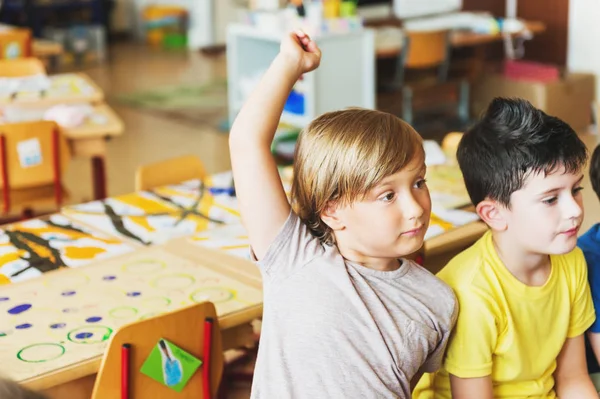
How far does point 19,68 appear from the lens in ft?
16.7

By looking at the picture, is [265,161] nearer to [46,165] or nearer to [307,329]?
[307,329]

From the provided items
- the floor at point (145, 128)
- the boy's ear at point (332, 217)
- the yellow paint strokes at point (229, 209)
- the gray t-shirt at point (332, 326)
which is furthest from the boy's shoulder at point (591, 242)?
the floor at point (145, 128)

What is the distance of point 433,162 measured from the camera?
10.8 ft

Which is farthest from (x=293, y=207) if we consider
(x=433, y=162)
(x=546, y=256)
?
(x=433, y=162)

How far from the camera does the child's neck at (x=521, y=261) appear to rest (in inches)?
67.3

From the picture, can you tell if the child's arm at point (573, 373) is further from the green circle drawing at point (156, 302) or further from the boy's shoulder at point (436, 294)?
the green circle drawing at point (156, 302)

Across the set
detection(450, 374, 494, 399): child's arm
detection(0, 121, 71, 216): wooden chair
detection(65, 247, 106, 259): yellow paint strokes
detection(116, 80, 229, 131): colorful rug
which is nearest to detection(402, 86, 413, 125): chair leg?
detection(116, 80, 229, 131): colorful rug

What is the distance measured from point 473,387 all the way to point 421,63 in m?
4.84

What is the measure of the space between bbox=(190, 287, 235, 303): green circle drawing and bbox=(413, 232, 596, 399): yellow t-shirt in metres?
0.55

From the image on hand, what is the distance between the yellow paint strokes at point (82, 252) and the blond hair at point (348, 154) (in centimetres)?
108

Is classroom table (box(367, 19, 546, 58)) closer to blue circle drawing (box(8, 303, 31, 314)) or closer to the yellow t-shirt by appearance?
blue circle drawing (box(8, 303, 31, 314))

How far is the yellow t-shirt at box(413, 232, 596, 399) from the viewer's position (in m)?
1.65

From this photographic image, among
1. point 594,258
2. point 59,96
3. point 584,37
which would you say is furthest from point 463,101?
point 594,258

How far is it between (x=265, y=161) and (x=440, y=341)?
443mm
